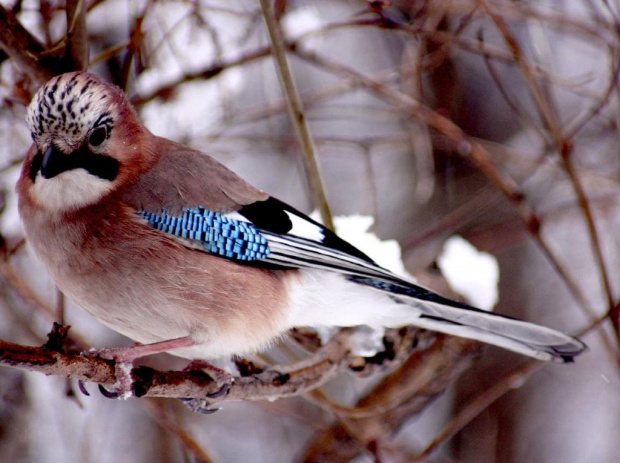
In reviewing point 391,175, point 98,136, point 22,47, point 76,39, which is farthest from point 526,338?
point 391,175

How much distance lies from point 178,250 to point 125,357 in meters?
0.41

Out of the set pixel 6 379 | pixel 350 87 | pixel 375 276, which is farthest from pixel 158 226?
pixel 6 379

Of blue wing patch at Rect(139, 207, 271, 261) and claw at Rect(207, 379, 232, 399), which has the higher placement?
blue wing patch at Rect(139, 207, 271, 261)

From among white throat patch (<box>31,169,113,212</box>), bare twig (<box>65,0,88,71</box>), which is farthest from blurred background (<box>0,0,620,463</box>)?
white throat patch (<box>31,169,113,212</box>)

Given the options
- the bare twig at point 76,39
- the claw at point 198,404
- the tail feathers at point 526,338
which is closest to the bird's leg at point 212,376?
the claw at point 198,404

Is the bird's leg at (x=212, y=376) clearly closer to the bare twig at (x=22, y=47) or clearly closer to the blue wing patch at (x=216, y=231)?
the blue wing patch at (x=216, y=231)

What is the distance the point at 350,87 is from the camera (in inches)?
150

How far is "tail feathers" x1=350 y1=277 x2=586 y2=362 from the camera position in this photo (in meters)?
2.65

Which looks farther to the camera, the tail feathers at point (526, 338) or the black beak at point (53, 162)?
the tail feathers at point (526, 338)

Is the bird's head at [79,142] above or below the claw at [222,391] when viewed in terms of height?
above

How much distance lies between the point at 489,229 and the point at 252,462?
2820 mm

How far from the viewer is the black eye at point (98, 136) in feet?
7.90

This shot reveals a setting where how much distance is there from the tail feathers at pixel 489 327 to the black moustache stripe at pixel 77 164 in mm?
991

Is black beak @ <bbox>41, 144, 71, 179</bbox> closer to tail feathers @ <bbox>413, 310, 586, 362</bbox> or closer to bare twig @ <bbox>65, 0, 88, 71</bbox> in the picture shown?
bare twig @ <bbox>65, 0, 88, 71</bbox>
